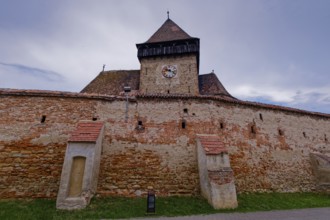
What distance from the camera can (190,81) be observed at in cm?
1786

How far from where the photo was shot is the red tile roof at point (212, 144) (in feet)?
27.5

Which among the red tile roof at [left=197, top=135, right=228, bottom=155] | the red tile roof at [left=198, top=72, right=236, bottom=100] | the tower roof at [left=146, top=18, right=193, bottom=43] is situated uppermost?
the tower roof at [left=146, top=18, right=193, bottom=43]

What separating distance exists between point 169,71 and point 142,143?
10295 mm

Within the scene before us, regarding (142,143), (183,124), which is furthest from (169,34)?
(142,143)

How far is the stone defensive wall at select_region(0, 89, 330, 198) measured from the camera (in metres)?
8.45

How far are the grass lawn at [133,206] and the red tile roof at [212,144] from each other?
1.88m

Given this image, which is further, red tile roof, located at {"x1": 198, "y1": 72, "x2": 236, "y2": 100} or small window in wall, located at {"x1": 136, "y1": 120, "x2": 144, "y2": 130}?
red tile roof, located at {"x1": 198, "y1": 72, "x2": 236, "y2": 100}

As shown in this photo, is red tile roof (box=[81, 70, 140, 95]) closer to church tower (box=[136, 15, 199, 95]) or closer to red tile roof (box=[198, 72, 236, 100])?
church tower (box=[136, 15, 199, 95])

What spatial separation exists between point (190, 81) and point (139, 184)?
1115 cm

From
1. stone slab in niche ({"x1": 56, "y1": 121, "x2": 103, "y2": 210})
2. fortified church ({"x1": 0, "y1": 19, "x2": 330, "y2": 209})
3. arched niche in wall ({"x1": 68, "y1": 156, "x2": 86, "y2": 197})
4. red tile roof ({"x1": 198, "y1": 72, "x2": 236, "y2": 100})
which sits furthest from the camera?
red tile roof ({"x1": 198, "y1": 72, "x2": 236, "y2": 100})

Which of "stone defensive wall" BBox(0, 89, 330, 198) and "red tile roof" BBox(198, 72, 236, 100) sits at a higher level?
"red tile roof" BBox(198, 72, 236, 100)

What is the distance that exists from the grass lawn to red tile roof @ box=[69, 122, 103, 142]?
88.0 inches

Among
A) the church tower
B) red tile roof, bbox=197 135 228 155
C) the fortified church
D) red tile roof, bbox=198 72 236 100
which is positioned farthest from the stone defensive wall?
the church tower

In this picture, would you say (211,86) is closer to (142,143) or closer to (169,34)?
(169,34)
